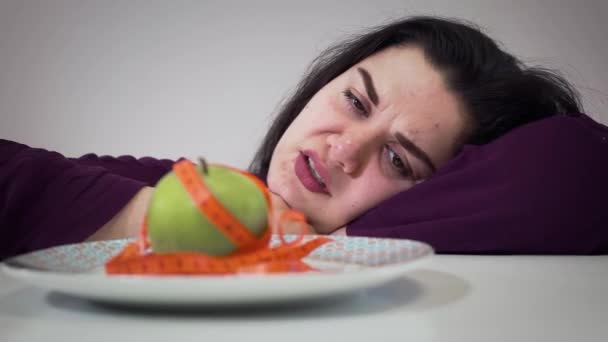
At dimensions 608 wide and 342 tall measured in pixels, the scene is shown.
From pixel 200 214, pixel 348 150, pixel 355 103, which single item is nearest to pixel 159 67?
pixel 355 103

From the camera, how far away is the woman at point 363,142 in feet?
3.21

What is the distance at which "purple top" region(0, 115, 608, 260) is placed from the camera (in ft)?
3.15

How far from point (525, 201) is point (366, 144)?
0.36 meters

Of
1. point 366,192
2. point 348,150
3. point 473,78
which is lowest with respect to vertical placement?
point 366,192

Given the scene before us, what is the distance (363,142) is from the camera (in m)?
1.24

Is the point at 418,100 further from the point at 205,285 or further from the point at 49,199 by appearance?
the point at 205,285

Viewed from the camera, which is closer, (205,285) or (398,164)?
(205,285)

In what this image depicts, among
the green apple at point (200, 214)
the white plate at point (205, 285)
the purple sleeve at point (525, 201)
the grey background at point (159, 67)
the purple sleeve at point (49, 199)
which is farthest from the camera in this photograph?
the grey background at point (159, 67)

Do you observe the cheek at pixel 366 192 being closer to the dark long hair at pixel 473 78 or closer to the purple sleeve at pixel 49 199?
the dark long hair at pixel 473 78

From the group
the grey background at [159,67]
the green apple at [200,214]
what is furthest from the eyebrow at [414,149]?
the grey background at [159,67]

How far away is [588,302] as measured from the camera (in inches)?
25.2

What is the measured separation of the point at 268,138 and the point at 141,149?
50.1 inches

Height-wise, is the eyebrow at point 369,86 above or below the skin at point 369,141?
above

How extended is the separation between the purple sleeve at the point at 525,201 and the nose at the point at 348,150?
152 millimetres
